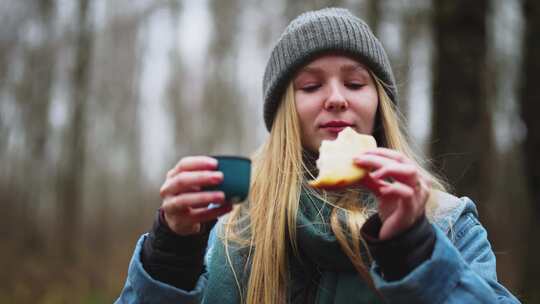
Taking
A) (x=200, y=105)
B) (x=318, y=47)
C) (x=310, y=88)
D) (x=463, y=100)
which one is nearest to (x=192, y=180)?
(x=310, y=88)

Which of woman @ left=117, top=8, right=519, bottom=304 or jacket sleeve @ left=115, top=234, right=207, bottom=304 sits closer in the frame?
woman @ left=117, top=8, right=519, bottom=304

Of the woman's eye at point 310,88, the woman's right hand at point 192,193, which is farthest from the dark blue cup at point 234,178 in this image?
the woman's eye at point 310,88

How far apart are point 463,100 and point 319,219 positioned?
367 cm

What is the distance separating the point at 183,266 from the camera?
67.4 inches

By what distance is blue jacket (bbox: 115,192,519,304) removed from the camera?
151 cm

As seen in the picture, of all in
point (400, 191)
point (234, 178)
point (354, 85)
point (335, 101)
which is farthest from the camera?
point (354, 85)

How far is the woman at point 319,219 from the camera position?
1.52 metres

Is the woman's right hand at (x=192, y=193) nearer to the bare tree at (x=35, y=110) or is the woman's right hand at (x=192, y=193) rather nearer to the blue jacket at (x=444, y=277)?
the blue jacket at (x=444, y=277)

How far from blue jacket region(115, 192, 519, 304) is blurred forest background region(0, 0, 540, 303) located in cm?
116

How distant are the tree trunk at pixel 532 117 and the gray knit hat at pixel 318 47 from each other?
181 inches

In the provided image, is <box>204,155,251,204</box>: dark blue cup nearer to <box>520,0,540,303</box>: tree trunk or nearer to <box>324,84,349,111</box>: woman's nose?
<box>324,84,349,111</box>: woman's nose

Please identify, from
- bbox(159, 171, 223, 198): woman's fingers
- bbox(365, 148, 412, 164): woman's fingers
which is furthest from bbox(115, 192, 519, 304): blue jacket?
bbox(159, 171, 223, 198): woman's fingers

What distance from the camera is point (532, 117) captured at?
20.4ft

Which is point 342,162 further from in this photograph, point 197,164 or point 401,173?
point 197,164
